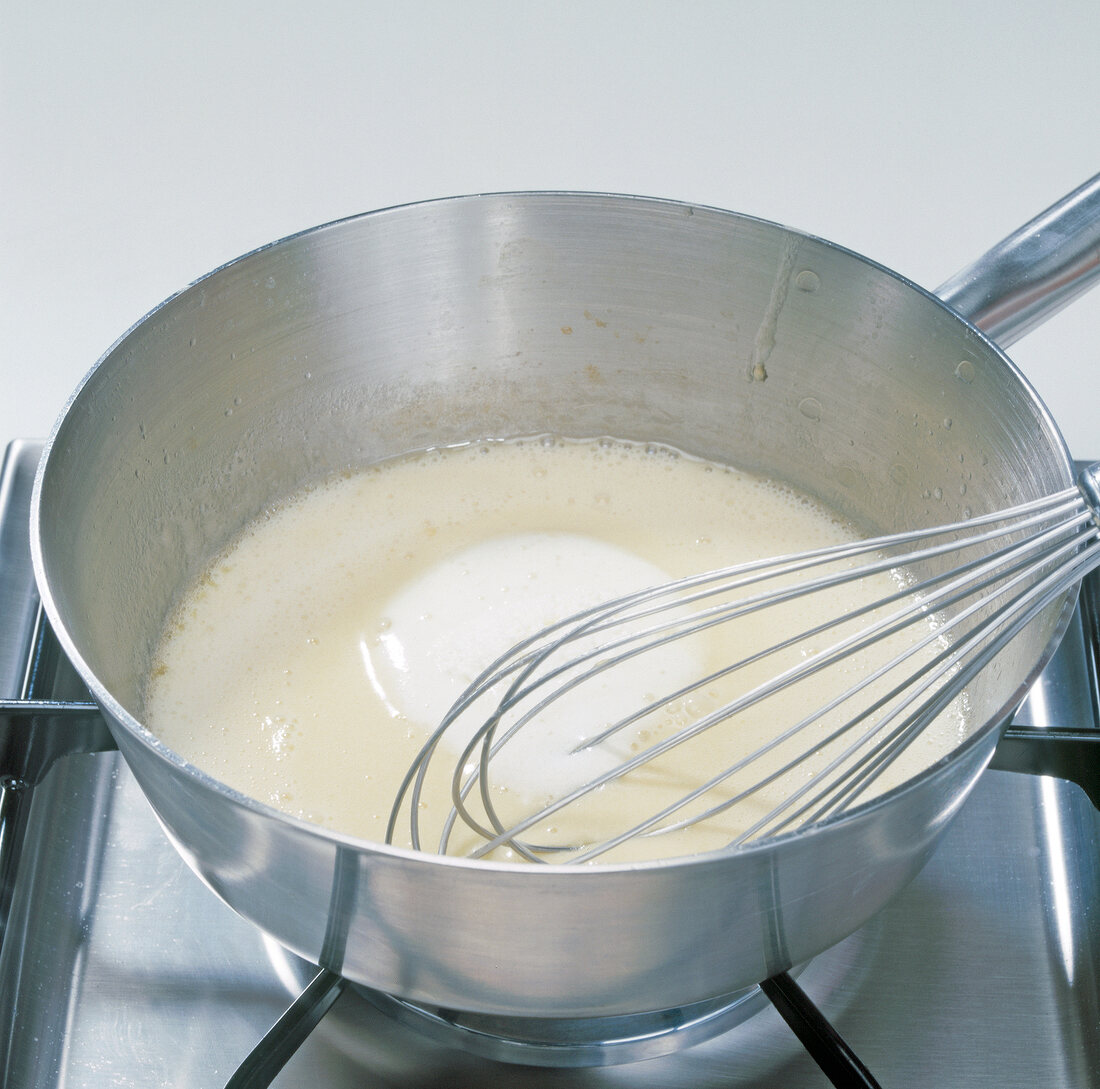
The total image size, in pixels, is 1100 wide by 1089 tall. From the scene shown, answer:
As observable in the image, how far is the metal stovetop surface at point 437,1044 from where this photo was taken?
0.60 metres

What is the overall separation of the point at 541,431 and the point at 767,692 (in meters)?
0.44

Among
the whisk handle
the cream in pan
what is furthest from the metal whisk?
the whisk handle

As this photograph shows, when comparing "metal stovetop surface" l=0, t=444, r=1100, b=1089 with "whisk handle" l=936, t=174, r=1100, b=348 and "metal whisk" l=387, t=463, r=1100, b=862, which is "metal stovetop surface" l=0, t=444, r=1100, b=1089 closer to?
"metal whisk" l=387, t=463, r=1100, b=862

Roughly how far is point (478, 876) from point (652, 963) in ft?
0.35

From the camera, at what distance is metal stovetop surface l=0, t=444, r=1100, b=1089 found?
60 centimetres

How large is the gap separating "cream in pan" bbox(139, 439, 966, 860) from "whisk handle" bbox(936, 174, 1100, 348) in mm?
242

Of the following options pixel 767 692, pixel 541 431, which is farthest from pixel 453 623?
pixel 767 692

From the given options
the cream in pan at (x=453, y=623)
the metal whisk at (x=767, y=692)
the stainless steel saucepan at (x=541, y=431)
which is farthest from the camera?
the cream in pan at (x=453, y=623)

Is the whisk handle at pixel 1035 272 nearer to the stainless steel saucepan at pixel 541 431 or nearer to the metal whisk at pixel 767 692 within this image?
the stainless steel saucepan at pixel 541 431

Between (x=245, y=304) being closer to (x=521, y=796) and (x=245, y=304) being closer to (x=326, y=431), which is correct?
(x=326, y=431)

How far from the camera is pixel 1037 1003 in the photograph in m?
0.64

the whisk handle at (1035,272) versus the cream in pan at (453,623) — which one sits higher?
the whisk handle at (1035,272)

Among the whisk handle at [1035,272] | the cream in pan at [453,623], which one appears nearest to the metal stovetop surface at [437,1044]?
the cream in pan at [453,623]

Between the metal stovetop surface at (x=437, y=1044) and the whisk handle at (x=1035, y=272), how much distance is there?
10.5 inches
